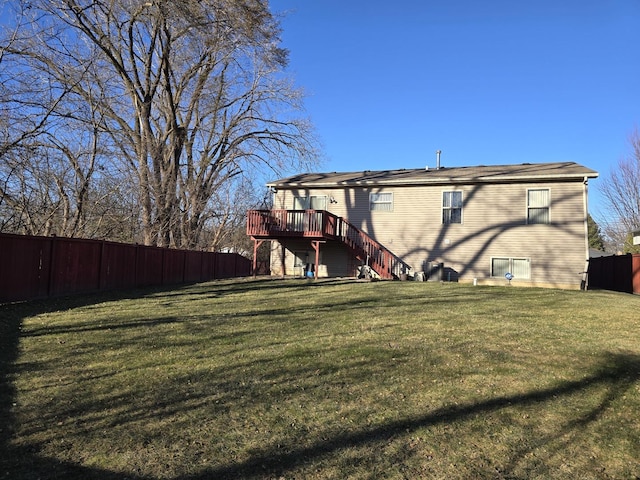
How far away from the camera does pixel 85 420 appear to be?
340cm

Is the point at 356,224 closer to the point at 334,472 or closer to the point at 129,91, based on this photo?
the point at 129,91

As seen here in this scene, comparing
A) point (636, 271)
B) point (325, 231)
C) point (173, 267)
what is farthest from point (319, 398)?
point (636, 271)

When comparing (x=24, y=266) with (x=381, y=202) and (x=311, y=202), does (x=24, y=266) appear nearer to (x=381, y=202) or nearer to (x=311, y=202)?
(x=311, y=202)

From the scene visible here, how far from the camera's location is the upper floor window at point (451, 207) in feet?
58.9

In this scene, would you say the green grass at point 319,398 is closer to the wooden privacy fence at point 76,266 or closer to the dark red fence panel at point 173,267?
the wooden privacy fence at point 76,266

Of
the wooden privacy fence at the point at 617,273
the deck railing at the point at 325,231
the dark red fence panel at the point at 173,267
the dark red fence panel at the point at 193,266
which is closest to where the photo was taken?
the dark red fence panel at the point at 173,267

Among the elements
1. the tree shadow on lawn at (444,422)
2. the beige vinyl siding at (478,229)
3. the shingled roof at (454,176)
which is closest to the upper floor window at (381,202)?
the beige vinyl siding at (478,229)

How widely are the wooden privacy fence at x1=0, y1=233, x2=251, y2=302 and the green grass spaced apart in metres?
1.88

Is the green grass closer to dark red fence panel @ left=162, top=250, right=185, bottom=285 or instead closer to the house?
dark red fence panel @ left=162, top=250, right=185, bottom=285

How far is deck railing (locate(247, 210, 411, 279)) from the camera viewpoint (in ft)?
56.6

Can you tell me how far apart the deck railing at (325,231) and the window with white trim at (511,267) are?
332cm

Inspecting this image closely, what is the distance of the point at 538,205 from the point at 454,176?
330 centimetres

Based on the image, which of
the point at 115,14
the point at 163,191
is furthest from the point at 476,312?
the point at 115,14

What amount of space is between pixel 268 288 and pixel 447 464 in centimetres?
1075
